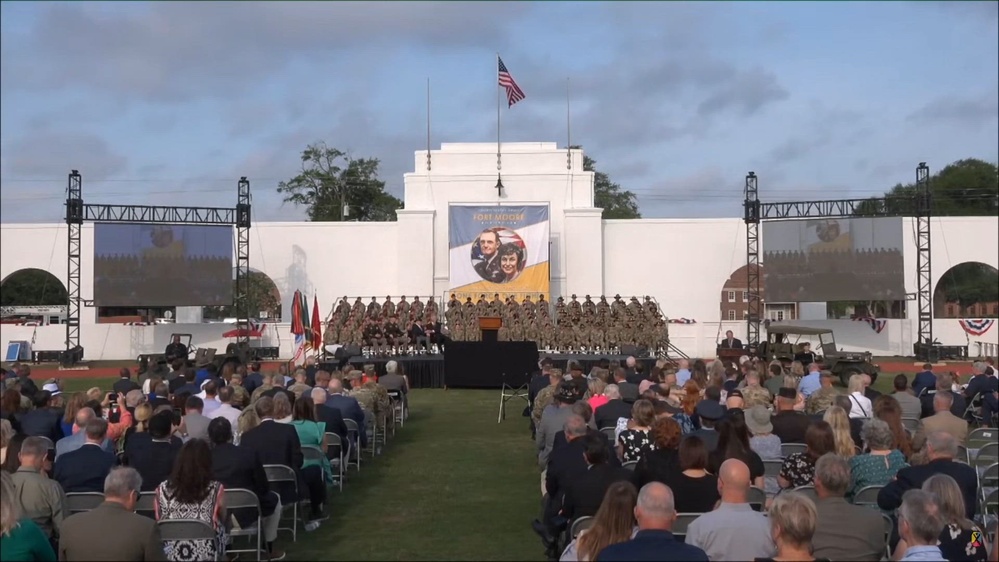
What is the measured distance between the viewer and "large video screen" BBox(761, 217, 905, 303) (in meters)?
33.9

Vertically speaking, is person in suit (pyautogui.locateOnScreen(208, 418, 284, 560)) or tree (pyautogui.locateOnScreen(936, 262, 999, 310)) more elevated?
tree (pyautogui.locateOnScreen(936, 262, 999, 310))

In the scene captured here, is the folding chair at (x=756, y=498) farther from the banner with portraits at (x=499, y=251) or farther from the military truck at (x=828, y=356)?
the banner with portraits at (x=499, y=251)

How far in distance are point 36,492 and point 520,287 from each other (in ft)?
93.6

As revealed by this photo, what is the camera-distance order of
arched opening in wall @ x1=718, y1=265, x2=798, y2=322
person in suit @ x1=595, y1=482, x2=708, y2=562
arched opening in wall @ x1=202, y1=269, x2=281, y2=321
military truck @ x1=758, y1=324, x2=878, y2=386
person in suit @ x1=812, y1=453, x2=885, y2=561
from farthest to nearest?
arched opening in wall @ x1=718, y1=265, x2=798, y2=322 → arched opening in wall @ x1=202, y1=269, x2=281, y2=321 → military truck @ x1=758, y1=324, x2=878, y2=386 → person in suit @ x1=812, y1=453, x2=885, y2=561 → person in suit @ x1=595, y1=482, x2=708, y2=562

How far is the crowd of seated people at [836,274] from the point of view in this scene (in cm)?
3388

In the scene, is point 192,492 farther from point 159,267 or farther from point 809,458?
point 159,267

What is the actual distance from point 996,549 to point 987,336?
1393 inches

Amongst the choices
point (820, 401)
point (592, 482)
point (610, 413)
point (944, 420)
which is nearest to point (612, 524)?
point (592, 482)

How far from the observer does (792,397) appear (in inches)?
381

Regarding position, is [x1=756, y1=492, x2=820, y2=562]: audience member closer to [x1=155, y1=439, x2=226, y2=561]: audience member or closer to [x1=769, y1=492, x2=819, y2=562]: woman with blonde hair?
[x1=769, y1=492, x2=819, y2=562]: woman with blonde hair

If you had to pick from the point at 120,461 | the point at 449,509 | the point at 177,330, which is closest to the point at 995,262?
the point at 177,330

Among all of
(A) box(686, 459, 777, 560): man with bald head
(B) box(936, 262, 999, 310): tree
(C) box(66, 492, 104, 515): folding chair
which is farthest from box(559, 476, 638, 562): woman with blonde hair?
(B) box(936, 262, 999, 310): tree

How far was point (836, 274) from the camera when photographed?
34.1 m

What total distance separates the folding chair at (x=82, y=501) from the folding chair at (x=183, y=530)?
102 centimetres
